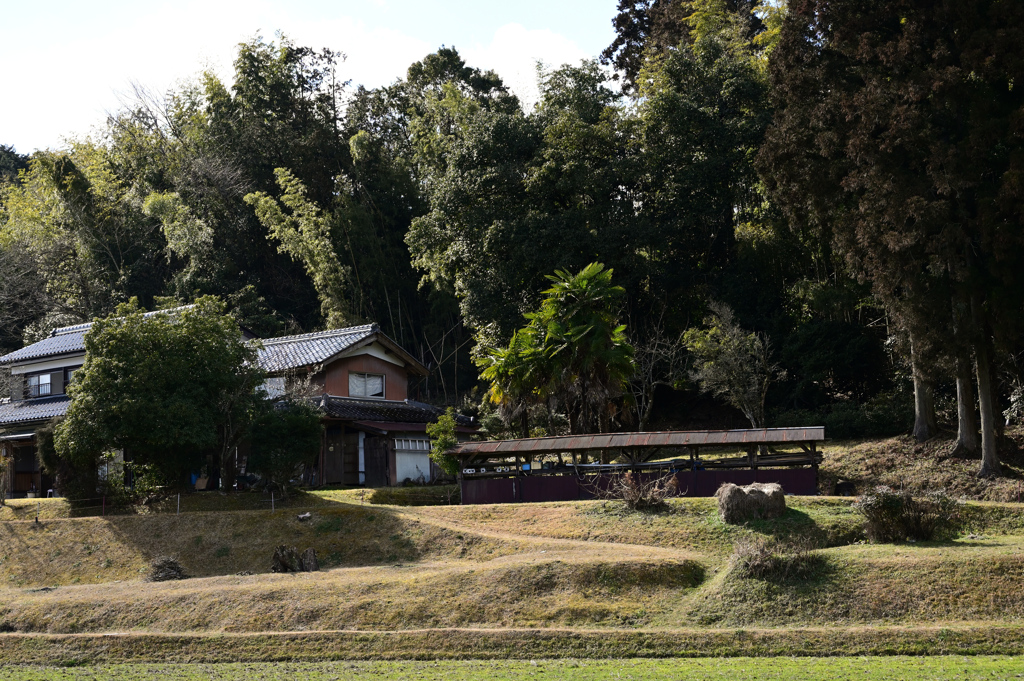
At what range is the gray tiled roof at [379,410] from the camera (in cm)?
3381

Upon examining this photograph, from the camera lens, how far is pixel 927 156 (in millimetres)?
24938

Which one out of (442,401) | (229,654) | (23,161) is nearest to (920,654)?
(229,654)

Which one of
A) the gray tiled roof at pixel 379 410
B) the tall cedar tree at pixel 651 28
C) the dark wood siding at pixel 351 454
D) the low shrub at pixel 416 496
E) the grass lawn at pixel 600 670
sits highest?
the tall cedar tree at pixel 651 28

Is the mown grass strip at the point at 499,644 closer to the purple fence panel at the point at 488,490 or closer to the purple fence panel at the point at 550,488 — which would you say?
the purple fence panel at the point at 550,488

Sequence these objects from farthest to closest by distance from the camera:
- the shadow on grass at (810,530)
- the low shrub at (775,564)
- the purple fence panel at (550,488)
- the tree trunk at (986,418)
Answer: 1. the purple fence panel at (550,488)
2. the tree trunk at (986,418)
3. the shadow on grass at (810,530)
4. the low shrub at (775,564)

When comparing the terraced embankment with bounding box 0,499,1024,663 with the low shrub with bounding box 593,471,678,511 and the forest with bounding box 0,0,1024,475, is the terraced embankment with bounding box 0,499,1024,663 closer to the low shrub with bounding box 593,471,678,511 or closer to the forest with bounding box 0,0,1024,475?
the low shrub with bounding box 593,471,678,511

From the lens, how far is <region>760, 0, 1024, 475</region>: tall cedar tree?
24.0 metres

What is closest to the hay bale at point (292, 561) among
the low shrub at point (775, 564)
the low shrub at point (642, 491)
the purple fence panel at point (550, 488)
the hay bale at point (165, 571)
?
the hay bale at point (165, 571)

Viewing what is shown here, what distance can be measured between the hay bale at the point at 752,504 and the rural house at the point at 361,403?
16.2m

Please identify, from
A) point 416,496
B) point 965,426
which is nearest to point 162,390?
point 416,496

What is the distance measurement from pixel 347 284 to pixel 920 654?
40.5 m

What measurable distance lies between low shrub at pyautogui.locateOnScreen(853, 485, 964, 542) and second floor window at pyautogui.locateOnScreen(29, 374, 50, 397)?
33126mm

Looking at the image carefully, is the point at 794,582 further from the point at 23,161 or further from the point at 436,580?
the point at 23,161

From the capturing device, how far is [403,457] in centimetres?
3516
